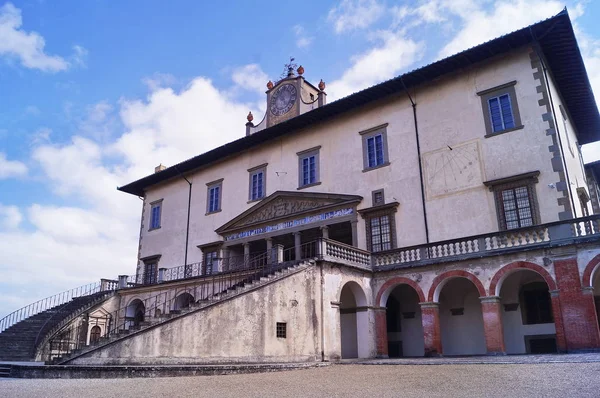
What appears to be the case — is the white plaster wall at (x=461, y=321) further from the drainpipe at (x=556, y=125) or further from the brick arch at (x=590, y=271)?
the drainpipe at (x=556, y=125)

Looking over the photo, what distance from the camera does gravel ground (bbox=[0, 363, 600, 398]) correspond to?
8297 millimetres

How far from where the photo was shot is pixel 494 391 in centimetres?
817

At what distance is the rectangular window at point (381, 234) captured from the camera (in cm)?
2134

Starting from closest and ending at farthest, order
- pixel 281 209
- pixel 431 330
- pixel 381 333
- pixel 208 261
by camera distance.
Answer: pixel 431 330
pixel 381 333
pixel 281 209
pixel 208 261

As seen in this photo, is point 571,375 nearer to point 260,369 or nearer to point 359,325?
point 260,369

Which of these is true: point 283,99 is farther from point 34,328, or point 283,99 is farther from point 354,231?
point 34,328

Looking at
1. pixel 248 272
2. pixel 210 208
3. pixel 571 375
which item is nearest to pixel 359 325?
pixel 248 272

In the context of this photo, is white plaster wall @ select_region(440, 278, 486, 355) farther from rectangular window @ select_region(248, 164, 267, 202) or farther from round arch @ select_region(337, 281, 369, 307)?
rectangular window @ select_region(248, 164, 267, 202)

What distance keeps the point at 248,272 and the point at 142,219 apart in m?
15.8

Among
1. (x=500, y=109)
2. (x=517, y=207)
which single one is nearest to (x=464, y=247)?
(x=517, y=207)

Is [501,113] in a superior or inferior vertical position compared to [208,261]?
superior

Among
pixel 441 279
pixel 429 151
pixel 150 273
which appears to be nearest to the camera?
pixel 441 279

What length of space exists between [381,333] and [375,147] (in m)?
8.63

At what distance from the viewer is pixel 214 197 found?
2980cm
